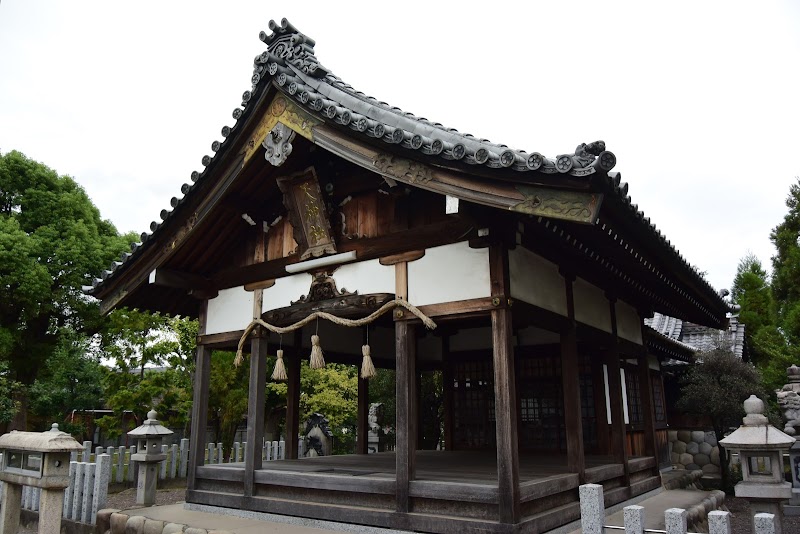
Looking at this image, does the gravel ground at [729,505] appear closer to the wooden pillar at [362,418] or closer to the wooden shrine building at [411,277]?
the wooden shrine building at [411,277]

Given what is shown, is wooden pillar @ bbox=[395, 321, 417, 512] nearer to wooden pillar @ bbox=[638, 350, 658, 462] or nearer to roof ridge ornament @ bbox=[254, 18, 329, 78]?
roof ridge ornament @ bbox=[254, 18, 329, 78]

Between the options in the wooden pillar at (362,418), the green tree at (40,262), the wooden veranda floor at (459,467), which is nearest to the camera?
the wooden veranda floor at (459,467)

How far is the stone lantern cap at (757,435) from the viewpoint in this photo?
6.80 m

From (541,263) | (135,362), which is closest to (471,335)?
(541,263)

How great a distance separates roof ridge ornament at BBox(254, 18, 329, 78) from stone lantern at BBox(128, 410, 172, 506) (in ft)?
23.2

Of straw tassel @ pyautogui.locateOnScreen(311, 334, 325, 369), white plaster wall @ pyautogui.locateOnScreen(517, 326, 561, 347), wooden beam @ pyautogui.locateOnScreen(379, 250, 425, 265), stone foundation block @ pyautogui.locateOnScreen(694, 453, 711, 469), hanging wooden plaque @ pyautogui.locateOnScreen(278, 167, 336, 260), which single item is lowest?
stone foundation block @ pyautogui.locateOnScreen(694, 453, 711, 469)

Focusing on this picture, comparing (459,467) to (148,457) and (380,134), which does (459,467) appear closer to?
(380,134)

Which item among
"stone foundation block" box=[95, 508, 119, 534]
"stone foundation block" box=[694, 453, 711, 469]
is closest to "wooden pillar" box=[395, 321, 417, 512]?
"stone foundation block" box=[95, 508, 119, 534]

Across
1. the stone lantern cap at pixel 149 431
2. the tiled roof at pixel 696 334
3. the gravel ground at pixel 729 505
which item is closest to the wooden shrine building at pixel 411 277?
the gravel ground at pixel 729 505

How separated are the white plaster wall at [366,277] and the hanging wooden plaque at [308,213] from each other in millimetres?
371

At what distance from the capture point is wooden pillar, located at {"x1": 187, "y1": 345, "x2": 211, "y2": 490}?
886cm

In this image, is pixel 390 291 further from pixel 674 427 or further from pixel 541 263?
pixel 674 427

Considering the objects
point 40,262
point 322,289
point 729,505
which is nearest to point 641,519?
point 322,289

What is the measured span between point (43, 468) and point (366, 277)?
4.58 m
